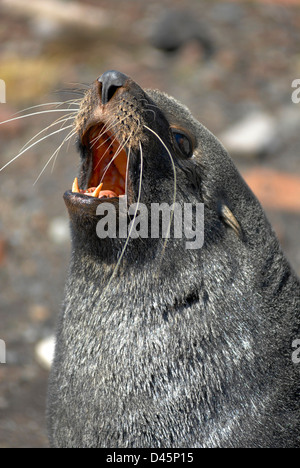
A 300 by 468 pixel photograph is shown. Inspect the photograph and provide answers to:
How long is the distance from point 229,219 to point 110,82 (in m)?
1.04

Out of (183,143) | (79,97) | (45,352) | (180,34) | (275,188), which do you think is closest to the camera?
(183,143)

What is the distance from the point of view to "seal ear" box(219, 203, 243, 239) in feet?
12.8

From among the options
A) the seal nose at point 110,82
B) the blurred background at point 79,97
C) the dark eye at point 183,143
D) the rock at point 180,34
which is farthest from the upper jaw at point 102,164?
the rock at point 180,34

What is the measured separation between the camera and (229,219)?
391 cm

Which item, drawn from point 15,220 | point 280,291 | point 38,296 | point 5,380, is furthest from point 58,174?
point 280,291

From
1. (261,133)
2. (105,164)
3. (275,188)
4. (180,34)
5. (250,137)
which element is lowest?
(105,164)

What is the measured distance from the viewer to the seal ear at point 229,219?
391 centimetres

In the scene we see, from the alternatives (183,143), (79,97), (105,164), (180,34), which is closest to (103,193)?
(105,164)

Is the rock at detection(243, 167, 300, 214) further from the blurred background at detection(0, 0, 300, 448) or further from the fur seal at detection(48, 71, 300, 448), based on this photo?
the fur seal at detection(48, 71, 300, 448)

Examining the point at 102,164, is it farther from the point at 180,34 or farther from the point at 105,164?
the point at 180,34

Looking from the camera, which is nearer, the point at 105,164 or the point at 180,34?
the point at 105,164

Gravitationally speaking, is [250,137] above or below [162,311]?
above

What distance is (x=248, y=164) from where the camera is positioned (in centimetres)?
952

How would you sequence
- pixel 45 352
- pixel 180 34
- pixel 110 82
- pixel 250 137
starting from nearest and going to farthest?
pixel 110 82 < pixel 45 352 < pixel 250 137 < pixel 180 34
